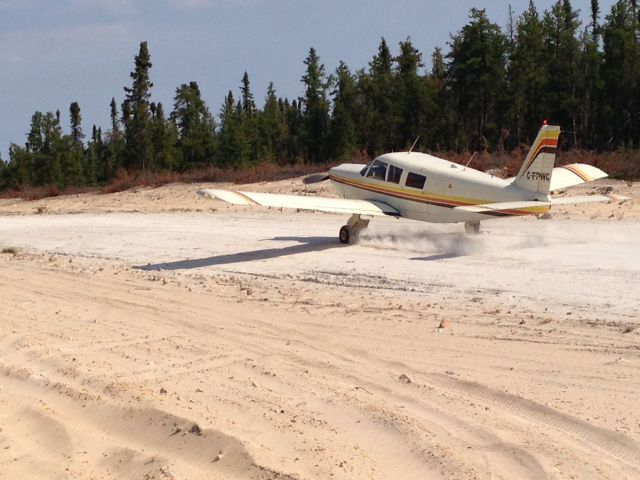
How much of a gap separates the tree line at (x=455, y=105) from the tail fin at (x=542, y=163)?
26.8 meters

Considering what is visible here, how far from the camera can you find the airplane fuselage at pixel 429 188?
1675cm

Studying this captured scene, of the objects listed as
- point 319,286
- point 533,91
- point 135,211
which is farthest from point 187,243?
point 533,91

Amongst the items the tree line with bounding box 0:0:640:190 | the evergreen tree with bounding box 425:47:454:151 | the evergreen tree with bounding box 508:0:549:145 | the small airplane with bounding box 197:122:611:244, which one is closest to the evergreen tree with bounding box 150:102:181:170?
the tree line with bounding box 0:0:640:190

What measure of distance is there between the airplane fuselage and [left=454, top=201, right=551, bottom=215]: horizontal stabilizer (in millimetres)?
19

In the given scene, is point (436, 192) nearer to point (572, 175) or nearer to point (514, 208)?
point (514, 208)

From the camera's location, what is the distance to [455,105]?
200 feet

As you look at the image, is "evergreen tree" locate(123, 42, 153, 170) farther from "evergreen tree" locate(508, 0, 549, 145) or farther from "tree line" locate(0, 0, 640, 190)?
"evergreen tree" locate(508, 0, 549, 145)

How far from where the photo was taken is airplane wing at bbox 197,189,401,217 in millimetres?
15758

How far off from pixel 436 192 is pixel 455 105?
44785 millimetres

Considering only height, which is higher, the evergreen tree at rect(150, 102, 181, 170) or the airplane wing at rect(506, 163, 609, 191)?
the evergreen tree at rect(150, 102, 181, 170)

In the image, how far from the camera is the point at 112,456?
20.8 ft

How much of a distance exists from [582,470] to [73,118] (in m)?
126

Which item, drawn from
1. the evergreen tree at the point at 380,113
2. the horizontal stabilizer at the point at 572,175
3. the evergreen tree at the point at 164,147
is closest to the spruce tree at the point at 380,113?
the evergreen tree at the point at 380,113

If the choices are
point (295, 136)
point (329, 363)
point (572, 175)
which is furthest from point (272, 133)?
point (329, 363)
